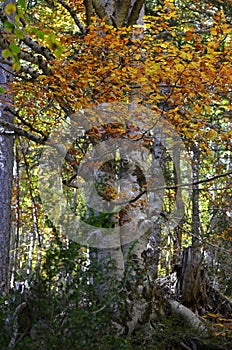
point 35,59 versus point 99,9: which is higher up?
point 99,9

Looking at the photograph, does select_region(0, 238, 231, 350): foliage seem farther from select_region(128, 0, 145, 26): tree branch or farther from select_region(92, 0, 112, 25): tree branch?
select_region(128, 0, 145, 26): tree branch

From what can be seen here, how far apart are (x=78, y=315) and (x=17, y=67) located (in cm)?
195

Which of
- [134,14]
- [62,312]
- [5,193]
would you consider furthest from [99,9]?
[62,312]

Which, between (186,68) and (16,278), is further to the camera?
(186,68)

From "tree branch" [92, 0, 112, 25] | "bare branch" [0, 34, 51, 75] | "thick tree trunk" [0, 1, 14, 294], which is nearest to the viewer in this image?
"bare branch" [0, 34, 51, 75]

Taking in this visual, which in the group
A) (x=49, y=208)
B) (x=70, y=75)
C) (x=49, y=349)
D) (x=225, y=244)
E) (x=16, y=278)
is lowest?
(x=49, y=349)

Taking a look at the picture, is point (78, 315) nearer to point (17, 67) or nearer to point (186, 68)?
point (17, 67)

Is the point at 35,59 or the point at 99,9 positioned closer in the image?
the point at 35,59

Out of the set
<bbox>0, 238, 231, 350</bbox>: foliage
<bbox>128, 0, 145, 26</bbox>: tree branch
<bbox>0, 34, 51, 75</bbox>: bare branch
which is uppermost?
<bbox>128, 0, 145, 26</bbox>: tree branch

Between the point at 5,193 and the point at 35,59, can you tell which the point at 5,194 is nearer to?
the point at 5,193

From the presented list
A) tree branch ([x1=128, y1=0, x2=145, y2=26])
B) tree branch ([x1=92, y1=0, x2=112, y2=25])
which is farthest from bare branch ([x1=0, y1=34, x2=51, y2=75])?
tree branch ([x1=128, y1=0, x2=145, y2=26])

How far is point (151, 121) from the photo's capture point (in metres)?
6.69

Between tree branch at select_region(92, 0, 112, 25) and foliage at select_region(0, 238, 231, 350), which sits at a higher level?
tree branch at select_region(92, 0, 112, 25)

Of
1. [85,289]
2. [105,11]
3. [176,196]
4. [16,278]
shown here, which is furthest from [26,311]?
[176,196]
